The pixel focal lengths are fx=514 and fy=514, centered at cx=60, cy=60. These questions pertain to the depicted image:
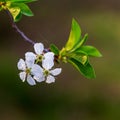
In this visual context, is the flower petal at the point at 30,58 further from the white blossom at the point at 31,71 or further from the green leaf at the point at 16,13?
the green leaf at the point at 16,13

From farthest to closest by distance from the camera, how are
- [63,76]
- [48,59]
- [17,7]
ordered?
[63,76] < [17,7] < [48,59]

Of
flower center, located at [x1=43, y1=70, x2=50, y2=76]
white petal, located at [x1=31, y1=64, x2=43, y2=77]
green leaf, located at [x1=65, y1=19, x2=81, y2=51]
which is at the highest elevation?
green leaf, located at [x1=65, y1=19, x2=81, y2=51]

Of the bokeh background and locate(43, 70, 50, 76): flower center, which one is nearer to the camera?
locate(43, 70, 50, 76): flower center

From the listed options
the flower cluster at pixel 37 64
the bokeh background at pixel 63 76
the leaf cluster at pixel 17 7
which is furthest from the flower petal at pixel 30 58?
the bokeh background at pixel 63 76

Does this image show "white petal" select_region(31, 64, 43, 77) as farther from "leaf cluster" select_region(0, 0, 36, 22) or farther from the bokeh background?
the bokeh background

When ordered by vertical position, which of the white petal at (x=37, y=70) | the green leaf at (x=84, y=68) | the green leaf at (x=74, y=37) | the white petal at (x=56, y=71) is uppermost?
the green leaf at (x=74, y=37)

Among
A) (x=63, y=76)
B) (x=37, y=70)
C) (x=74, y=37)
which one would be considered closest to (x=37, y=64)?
(x=37, y=70)

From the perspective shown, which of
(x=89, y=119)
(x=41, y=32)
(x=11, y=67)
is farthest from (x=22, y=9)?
(x=41, y=32)

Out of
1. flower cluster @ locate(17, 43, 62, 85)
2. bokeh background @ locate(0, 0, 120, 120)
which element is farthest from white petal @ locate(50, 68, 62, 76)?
bokeh background @ locate(0, 0, 120, 120)

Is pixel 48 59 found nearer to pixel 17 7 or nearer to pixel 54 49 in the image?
pixel 54 49
